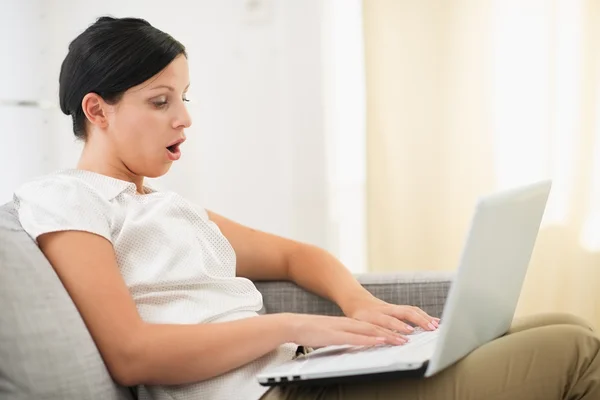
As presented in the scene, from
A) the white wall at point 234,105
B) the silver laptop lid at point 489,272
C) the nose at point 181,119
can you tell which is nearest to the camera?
the silver laptop lid at point 489,272

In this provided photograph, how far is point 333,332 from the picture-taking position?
129 cm

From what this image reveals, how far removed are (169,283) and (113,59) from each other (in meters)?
0.38

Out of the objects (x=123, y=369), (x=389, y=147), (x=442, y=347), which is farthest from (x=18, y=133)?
(x=442, y=347)

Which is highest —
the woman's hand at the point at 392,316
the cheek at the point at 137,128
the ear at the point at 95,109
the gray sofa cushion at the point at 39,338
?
the ear at the point at 95,109

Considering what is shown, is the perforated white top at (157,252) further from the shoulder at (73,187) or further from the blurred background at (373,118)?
the blurred background at (373,118)

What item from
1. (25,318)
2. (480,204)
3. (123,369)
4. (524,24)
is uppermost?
(524,24)

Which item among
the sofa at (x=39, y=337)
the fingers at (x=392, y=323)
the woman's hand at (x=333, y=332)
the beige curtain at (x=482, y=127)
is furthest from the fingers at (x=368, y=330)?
the beige curtain at (x=482, y=127)

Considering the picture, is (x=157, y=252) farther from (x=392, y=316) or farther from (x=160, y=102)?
(x=392, y=316)

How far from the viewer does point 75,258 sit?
4.26ft

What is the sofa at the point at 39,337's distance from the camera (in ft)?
3.82

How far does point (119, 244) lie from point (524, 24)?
1.55m

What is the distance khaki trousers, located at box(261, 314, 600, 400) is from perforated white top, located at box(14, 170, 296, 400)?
0.17 meters

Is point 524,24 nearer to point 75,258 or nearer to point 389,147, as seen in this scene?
point 389,147

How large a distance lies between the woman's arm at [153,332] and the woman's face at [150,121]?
24cm
